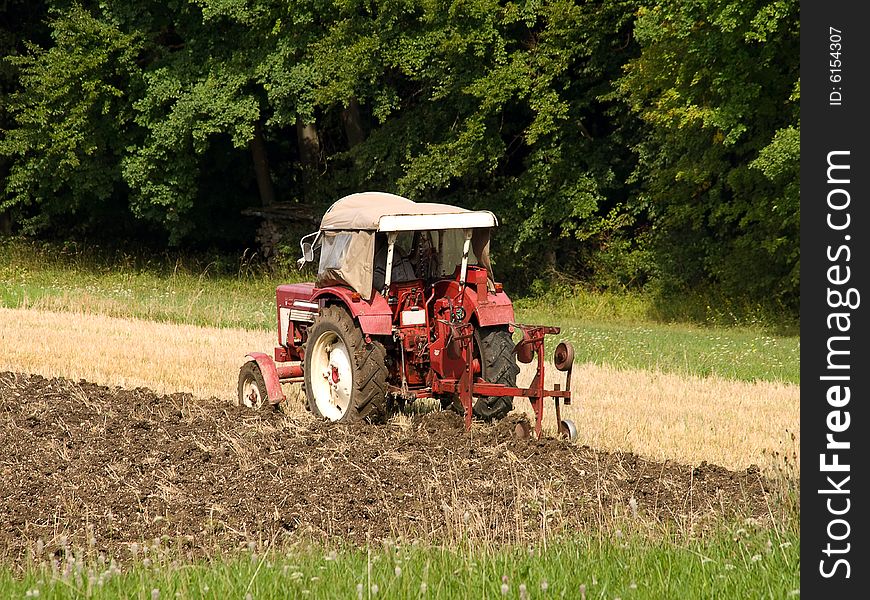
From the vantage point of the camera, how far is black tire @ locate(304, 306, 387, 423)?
10.5 meters

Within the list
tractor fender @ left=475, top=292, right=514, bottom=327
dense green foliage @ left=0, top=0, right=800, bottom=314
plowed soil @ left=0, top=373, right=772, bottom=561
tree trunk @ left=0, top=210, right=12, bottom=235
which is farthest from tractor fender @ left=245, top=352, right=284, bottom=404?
tree trunk @ left=0, top=210, right=12, bottom=235

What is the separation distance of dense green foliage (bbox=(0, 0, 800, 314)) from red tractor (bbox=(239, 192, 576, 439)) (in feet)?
33.0

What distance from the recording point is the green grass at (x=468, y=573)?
18.2 ft

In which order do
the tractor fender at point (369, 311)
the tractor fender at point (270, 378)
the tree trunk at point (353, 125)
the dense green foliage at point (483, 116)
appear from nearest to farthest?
the tractor fender at point (369, 311), the tractor fender at point (270, 378), the dense green foliage at point (483, 116), the tree trunk at point (353, 125)

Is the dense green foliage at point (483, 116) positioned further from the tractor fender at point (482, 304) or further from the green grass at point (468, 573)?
the green grass at point (468, 573)

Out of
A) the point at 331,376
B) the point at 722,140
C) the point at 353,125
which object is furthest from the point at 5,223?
the point at 331,376

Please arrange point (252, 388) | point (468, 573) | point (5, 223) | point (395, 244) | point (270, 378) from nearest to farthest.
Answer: point (468, 573) → point (395, 244) → point (270, 378) → point (252, 388) → point (5, 223)

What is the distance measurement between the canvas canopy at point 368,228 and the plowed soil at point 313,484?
4.35 ft

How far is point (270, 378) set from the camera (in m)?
11.6

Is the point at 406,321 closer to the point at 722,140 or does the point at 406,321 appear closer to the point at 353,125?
the point at 722,140

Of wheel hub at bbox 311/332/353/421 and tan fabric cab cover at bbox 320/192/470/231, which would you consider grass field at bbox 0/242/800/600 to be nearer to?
wheel hub at bbox 311/332/353/421

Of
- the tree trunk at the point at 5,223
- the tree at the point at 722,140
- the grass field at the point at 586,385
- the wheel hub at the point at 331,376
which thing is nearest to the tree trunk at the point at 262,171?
the tree trunk at the point at 5,223

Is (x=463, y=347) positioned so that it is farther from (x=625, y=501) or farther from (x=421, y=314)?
(x=625, y=501)

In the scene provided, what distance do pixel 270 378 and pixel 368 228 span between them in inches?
75.9
